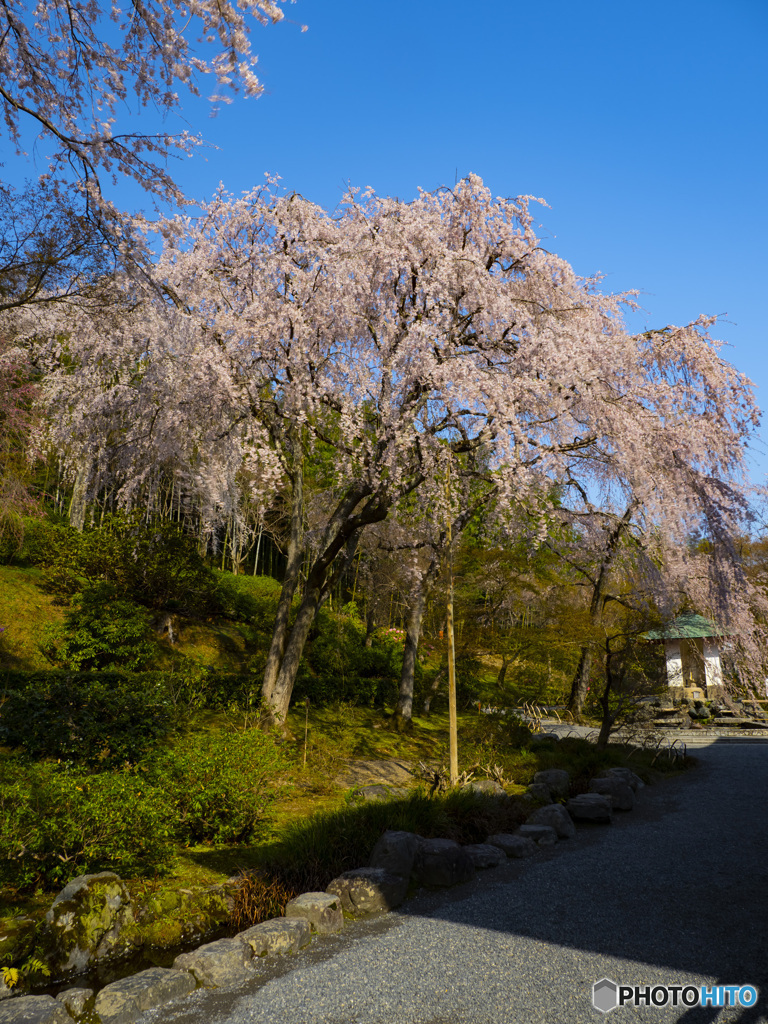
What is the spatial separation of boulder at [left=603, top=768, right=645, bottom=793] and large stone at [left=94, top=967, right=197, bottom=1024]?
7.89 meters

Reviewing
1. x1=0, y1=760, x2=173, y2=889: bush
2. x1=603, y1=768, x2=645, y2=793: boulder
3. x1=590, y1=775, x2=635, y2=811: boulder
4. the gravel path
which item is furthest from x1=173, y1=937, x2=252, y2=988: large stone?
x1=603, y1=768, x2=645, y2=793: boulder

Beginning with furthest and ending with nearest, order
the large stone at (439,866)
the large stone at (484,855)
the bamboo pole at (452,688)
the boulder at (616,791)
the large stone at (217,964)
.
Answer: the boulder at (616,791) → the bamboo pole at (452,688) → the large stone at (484,855) → the large stone at (439,866) → the large stone at (217,964)

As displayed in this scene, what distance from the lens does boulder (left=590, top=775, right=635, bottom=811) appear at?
899 cm

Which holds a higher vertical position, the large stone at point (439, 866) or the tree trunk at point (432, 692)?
the tree trunk at point (432, 692)

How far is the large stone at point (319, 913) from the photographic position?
16.5 ft

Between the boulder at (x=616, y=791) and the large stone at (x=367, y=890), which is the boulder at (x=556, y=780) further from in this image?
the large stone at (x=367, y=890)

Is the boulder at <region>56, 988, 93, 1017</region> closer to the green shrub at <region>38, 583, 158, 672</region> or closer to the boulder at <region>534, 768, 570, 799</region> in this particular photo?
the boulder at <region>534, 768, 570, 799</region>

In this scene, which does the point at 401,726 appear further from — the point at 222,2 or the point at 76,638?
the point at 222,2

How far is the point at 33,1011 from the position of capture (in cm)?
365

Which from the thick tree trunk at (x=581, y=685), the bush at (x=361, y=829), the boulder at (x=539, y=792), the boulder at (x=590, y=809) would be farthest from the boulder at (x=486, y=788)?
the thick tree trunk at (x=581, y=685)

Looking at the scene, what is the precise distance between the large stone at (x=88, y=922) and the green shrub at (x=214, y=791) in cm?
137

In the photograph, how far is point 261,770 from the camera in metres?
6.89

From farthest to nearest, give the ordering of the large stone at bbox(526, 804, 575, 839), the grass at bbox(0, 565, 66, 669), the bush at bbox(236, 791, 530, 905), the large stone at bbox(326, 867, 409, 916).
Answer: the grass at bbox(0, 565, 66, 669), the large stone at bbox(526, 804, 575, 839), the bush at bbox(236, 791, 530, 905), the large stone at bbox(326, 867, 409, 916)

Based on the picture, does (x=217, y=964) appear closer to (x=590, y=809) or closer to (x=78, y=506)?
(x=590, y=809)
